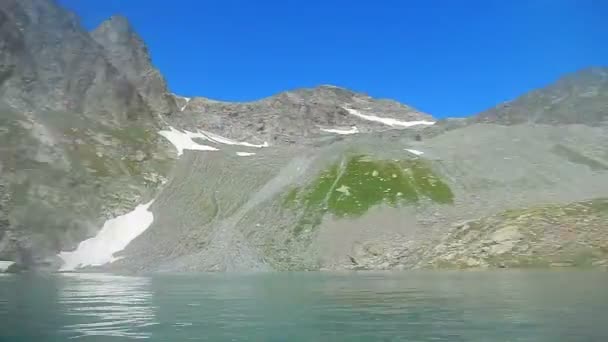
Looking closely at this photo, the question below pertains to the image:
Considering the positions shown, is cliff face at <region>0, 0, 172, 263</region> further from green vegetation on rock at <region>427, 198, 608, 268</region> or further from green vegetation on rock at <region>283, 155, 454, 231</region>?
green vegetation on rock at <region>427, 198, 608, 268</region>

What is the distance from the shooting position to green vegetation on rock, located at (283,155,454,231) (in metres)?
102

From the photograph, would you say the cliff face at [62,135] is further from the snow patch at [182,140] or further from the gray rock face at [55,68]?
the snow patch at [182,140]

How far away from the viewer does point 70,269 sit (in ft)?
323

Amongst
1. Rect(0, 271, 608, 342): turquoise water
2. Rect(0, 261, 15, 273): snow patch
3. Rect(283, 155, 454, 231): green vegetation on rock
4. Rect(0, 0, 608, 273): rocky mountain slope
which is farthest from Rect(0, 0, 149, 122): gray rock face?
Rect(0, 271, 608, 342): turquoise water

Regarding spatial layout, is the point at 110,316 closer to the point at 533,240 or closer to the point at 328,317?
the point at 328,317

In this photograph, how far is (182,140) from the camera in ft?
544

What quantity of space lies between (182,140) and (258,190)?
170ft

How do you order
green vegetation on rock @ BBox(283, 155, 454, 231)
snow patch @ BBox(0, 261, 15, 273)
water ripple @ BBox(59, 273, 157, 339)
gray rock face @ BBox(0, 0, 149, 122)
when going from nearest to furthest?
1. water ripple @ BBox(59, 273, 157, 339)
2. snow patch @ BBox(0, 261, 15, 273)
3. green vegetation on rock @ BBox(283, 155, 454, 231)
4. gray rock face @ BBox(0, 0, 149, 122)

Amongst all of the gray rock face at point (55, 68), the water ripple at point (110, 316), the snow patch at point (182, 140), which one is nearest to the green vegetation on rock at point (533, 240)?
the water ripple at point (110, 316)

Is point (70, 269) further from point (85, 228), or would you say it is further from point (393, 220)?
point (393, 220)

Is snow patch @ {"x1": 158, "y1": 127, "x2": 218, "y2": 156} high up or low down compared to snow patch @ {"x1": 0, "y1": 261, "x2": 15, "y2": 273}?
up

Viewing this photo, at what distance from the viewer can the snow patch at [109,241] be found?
10019cm

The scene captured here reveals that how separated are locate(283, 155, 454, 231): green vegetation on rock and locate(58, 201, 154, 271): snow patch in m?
31.6

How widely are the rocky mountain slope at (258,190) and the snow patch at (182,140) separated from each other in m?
0.70
